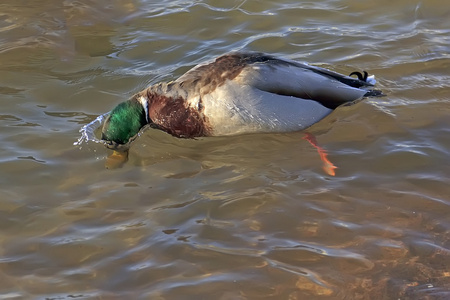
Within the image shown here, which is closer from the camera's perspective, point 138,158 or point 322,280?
point 322,280

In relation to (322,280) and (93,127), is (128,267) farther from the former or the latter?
(93,127)

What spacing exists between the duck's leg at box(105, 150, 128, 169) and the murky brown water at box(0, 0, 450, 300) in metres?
0.08

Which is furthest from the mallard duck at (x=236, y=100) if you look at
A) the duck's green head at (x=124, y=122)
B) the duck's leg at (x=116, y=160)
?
the duck's leg at (x=116, y=160)

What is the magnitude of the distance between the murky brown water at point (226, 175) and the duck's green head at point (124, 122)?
0.14m

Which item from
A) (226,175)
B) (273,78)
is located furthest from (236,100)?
(226,175)

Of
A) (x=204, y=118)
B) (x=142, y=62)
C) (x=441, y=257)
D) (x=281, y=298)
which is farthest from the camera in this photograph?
(x=142, y=62)

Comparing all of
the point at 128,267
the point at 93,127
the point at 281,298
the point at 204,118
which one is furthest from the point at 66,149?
the point at 281,298

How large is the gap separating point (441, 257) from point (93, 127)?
3136 millimetres

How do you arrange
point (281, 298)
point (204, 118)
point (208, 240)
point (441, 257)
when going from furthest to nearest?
point (204, 118)
point (208, 240)
point (441, 257)
point (281, 298)

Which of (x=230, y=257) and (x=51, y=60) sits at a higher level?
(x=51, y=60)

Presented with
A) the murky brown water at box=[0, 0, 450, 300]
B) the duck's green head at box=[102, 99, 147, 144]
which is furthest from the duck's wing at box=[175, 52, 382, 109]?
the duck's green head at box=[102, 99, 147, 144]

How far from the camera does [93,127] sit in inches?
220

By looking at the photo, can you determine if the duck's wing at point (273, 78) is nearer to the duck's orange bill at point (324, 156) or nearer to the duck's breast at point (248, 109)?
the duck's breast at point (248, 109)

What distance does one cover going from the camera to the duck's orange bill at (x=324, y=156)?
4829mm
